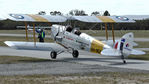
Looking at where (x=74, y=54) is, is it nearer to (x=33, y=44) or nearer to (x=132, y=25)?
(x=33, y=44)

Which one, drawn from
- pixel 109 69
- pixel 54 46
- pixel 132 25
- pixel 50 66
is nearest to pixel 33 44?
pixel 54 46

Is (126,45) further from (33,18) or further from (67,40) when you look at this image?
(33,18)

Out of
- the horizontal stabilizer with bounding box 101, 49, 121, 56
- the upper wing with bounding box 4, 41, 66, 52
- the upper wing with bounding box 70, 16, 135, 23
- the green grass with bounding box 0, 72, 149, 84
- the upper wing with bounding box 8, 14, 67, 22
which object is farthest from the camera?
the upper wing with bounding box 70, 16, 135, 23

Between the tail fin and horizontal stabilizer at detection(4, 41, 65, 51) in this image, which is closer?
the tail fin

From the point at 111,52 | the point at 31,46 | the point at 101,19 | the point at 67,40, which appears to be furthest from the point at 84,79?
the point at 101,19

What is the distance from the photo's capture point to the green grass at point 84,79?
12219mm

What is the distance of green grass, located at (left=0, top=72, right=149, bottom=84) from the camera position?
40.1 ft

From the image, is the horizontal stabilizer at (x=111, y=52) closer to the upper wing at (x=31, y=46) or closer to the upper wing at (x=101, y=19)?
the upper wing at (x=101, y=19)

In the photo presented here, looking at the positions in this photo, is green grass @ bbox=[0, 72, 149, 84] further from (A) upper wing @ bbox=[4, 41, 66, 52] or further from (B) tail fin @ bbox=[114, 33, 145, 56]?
(A) upper wing @ bbox=[4, 41, 66, 52]

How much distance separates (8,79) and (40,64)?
206 inches

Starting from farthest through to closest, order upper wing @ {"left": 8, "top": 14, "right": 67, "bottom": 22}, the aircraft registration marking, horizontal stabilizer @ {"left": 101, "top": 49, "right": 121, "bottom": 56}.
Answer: upper wing @ {"left": 8, "top": 14, "right": 67, "bottom": 22}
the aircraft registration marking
horizontal stabilizer @ {"left": 101, "top": 49, "right": 121, "bottom": 56}

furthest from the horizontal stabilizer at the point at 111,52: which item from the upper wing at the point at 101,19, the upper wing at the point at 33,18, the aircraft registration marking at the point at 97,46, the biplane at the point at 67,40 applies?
the upper wing at the point at 33,18

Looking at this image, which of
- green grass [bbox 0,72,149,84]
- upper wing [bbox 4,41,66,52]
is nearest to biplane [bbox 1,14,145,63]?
upper wing [bbox 4,41,66,52]

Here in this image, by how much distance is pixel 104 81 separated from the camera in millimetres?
12414
